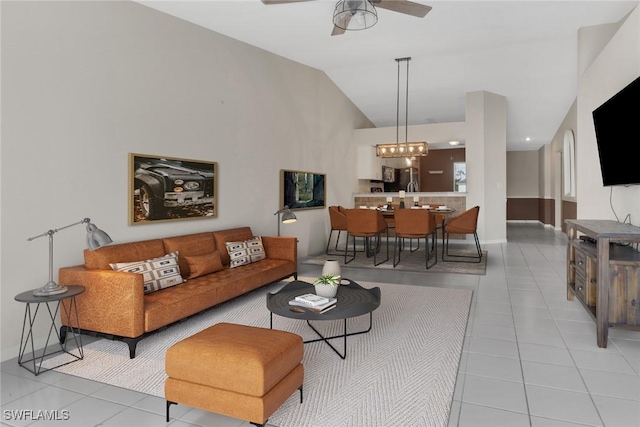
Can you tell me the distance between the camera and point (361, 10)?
333cm

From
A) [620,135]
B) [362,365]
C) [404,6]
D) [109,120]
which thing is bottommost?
[362,365]

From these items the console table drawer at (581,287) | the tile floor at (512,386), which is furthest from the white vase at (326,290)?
the console table drawer at (581,287)

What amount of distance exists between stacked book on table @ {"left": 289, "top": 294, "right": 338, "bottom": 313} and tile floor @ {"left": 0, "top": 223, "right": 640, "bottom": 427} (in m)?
0.91

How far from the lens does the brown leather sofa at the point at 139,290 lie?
109 inches

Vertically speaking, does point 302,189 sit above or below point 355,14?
below

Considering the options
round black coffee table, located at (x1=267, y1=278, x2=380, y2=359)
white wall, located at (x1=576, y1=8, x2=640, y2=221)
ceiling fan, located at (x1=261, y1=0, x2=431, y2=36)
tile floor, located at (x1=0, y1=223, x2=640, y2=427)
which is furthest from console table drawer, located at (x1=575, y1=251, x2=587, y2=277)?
ceiling fan, located at (x1=261, y1=0, x2=431, y2=36)

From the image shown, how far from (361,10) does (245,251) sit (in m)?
2.84

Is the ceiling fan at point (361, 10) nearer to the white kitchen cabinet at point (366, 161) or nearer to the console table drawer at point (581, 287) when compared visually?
the console table drawer at point (581, 287)

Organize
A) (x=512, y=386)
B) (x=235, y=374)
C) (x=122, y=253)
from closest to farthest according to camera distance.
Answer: (x=235, y=374)
(x=512, y=386)
(x=122, y=253)

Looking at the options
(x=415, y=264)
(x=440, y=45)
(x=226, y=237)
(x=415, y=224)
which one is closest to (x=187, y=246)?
(x=226, y=237)

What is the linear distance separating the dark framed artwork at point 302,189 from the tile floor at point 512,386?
3517 mm

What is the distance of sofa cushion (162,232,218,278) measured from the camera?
387 centimetres

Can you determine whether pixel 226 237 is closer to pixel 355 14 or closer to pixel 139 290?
pixel 139 290

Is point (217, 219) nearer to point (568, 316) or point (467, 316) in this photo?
point (467, 316)
